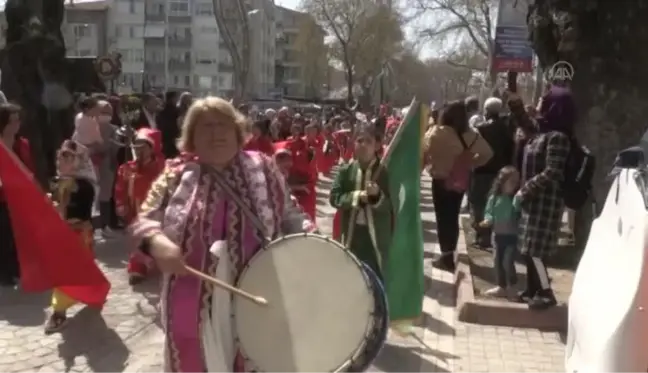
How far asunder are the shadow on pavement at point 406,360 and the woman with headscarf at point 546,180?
3.54ft

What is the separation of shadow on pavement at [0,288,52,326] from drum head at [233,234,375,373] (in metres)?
4.07

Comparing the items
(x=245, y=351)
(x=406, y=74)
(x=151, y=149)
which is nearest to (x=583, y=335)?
(x=245, y=351)

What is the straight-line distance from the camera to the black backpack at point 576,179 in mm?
6770

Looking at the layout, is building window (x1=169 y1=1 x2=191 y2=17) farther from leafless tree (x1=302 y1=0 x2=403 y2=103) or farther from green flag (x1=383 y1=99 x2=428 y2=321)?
green flag (x1=383 y1=99 x2=428 y2=321)

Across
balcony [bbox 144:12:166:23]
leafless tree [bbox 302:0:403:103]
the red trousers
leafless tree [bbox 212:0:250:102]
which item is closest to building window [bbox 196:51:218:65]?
balcony [bbox 144:12:166:23]

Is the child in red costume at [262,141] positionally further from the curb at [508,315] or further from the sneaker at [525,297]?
the sneaker at [525,297]

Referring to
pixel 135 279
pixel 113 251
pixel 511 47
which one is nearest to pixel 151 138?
pixel 135 279

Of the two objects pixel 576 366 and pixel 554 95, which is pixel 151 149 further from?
pixel 576 366

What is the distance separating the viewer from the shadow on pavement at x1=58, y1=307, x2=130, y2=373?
627 cm

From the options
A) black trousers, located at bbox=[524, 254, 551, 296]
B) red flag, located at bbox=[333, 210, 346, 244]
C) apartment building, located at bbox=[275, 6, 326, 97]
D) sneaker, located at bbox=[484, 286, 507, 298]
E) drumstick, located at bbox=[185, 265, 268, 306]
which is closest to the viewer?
drumstick, located at bbox=[185, 265, 268, 306]

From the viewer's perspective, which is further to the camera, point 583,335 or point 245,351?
point 245,351

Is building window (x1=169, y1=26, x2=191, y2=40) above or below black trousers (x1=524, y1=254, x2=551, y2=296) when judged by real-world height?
above

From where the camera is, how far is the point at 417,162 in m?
6.82

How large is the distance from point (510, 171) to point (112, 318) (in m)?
3.49
